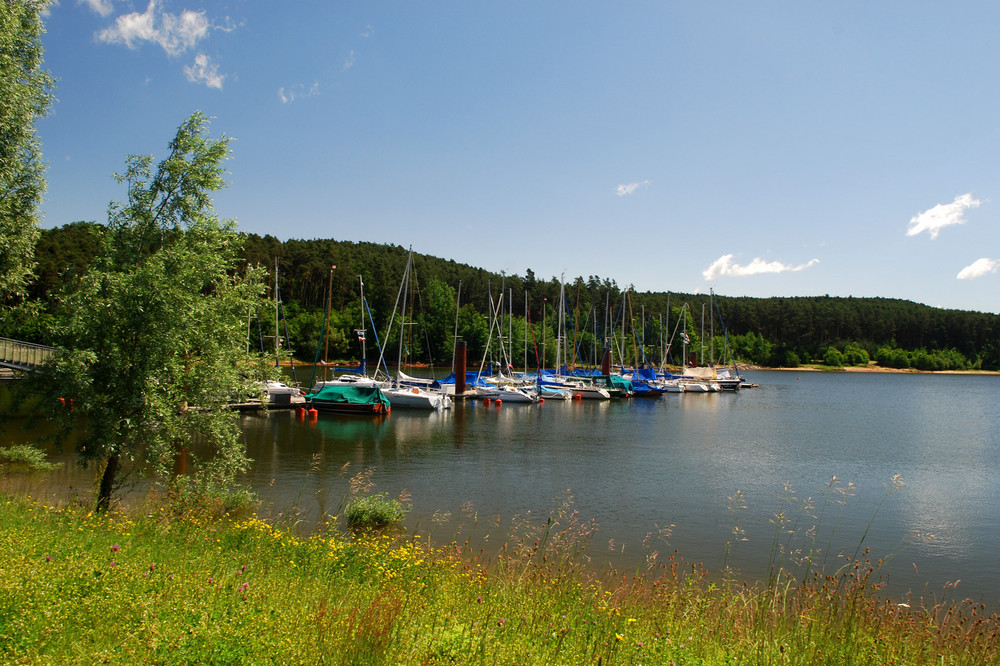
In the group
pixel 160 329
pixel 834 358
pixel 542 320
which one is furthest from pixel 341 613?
pixel 834 358

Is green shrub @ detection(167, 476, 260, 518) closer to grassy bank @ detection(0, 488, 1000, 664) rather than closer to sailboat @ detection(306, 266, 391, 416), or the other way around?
grassy bank @ detection(0, 488, 1000, 664)

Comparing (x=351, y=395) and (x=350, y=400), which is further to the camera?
(x=351, y=395)

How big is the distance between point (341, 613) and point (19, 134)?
12883mm

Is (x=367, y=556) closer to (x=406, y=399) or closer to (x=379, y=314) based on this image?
(x=406, y=399)

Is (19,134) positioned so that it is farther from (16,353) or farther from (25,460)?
(16,353)

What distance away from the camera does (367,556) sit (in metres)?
9.74

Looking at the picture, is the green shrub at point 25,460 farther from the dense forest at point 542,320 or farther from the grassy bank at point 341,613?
the dense forest at point 542,320

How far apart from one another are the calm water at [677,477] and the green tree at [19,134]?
8.29 metres

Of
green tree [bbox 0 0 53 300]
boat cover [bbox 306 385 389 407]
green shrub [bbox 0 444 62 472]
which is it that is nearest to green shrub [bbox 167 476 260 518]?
green tree [bbox 0 0 53 300]

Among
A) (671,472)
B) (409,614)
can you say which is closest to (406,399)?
(671,472)

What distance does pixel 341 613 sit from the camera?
589 centimetres

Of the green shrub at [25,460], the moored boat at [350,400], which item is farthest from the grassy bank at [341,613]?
the moored boat at [350,400]

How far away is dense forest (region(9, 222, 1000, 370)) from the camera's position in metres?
80.9

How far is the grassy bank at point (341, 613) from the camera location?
474 cm
